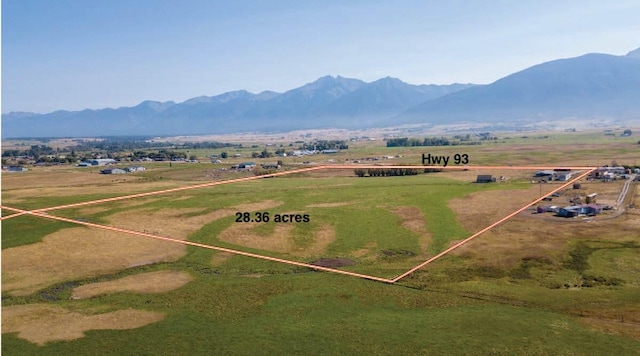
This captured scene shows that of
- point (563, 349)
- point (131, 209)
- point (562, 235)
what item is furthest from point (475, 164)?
point (563, 349)

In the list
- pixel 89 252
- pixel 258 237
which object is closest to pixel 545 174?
pixel 258 237

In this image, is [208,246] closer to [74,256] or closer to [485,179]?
[74,256]

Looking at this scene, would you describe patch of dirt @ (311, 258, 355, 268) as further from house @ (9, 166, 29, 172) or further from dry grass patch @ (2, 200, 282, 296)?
house @ (9, 166, 29, 172)

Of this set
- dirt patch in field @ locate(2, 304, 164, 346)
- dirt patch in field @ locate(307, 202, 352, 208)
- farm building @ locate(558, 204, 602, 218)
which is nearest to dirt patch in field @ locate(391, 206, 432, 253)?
dirt patch in field @ locate(307, 202, 352, 208)

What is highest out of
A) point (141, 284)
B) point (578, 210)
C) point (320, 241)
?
A: point (578, 210)

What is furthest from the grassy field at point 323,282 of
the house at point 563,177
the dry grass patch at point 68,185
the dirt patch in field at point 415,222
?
the house at point 563,177

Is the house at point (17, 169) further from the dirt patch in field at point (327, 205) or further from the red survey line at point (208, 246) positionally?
the dirt patch in field at point (327, 205)
